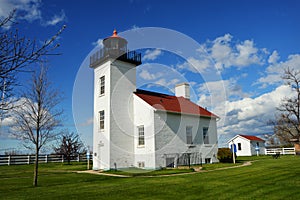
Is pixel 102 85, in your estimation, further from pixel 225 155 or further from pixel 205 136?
pixel 225 155

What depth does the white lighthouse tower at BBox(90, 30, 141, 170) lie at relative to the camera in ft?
59.1

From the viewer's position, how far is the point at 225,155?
848 inches

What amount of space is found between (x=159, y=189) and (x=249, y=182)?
11.6 feet

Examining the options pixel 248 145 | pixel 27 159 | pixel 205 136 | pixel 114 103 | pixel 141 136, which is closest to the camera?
pixel 114 103

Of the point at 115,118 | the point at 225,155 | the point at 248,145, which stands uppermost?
the point at 115,118

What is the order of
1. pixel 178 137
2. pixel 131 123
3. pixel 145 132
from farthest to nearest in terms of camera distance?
pixel 178 137
pixel 131 123
pixel 145 132

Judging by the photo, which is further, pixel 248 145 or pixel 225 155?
pixel 248 145

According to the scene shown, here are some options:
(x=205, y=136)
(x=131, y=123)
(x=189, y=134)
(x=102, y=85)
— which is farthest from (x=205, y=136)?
(x=102, y=85)

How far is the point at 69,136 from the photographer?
31453 mm

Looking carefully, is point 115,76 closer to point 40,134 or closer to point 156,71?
point 156,71

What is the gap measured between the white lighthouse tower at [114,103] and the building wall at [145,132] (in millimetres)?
395

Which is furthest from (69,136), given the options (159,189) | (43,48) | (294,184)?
(43,48)

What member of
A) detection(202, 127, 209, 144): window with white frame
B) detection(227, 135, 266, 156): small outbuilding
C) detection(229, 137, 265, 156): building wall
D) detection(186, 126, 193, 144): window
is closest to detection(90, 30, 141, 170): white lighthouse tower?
detection(186, 126, 193, 144): window

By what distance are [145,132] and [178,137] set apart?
2.87 m
